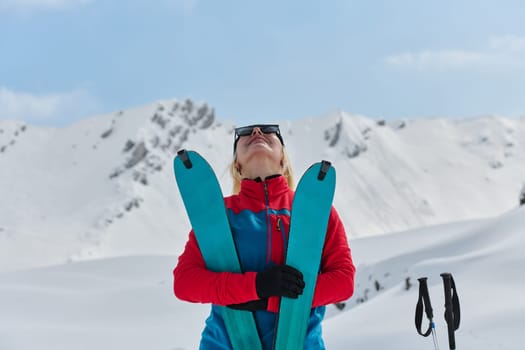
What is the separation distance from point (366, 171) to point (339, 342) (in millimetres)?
87048

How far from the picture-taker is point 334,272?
2.87 m

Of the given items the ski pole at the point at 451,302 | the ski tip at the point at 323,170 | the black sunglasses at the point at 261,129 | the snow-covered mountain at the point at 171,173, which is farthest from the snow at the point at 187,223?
the ski pole at the point at 451,302

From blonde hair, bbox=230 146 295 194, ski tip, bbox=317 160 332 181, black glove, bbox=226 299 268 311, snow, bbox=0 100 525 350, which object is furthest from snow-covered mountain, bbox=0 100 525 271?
ski tip, bbox=317 160 332 181

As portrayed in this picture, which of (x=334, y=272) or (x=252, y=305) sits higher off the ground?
(x=334, y=272)

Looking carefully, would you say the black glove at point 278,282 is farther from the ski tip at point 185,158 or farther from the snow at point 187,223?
the snow at point 187,223

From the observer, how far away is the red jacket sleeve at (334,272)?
9.30 ft

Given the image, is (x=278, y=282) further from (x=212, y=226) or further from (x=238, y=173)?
(x=238, y=173)

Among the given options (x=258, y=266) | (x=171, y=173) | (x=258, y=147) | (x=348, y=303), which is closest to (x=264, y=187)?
(x=258, y=147)

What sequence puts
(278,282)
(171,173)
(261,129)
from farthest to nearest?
(171,173), (261,129), (278,282)

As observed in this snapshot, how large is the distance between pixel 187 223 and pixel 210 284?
72514mm

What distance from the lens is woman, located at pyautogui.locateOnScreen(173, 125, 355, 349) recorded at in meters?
2.72

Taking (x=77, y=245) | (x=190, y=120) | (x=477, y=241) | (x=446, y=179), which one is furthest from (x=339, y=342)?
(x=446, y=179)

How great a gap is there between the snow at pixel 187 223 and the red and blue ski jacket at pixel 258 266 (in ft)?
2.15

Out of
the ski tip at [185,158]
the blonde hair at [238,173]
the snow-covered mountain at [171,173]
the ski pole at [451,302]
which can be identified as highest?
the snow-covered mountain at [171,173]
